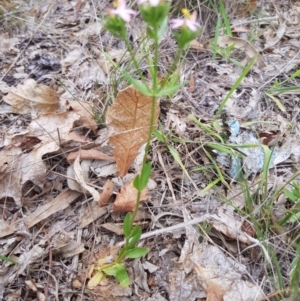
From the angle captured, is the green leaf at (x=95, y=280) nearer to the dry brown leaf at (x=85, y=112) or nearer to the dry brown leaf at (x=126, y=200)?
the dry brown leaf at (x=126, y=200)

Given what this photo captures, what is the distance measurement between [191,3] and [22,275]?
134cm

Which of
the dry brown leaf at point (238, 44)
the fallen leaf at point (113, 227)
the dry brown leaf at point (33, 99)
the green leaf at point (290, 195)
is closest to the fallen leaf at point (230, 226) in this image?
the green leaf at point (290, 195)

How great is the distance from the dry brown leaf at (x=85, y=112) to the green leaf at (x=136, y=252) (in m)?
0.52

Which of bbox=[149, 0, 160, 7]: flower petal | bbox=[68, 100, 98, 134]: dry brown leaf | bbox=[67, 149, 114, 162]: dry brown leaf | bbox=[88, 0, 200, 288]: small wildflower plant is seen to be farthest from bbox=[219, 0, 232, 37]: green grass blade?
Result: bbox=[149, 0, 160, 7]: flower petal

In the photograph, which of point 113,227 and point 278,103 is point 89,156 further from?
point 278,103

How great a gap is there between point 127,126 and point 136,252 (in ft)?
1.31

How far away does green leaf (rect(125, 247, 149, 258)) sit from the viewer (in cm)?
107

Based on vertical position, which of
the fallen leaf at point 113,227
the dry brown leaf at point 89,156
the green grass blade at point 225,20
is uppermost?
the green grass blade at point 225,20

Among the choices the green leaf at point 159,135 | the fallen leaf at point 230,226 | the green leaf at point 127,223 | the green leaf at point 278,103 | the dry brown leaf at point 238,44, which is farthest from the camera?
the dry brown leaf at point 238,44

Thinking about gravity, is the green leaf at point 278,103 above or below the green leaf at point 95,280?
above

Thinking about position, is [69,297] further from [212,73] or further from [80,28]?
[80,28]

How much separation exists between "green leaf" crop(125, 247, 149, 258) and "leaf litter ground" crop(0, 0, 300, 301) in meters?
0.08

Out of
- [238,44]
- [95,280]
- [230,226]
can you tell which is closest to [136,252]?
[95,280]

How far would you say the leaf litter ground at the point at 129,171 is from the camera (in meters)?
1.13
